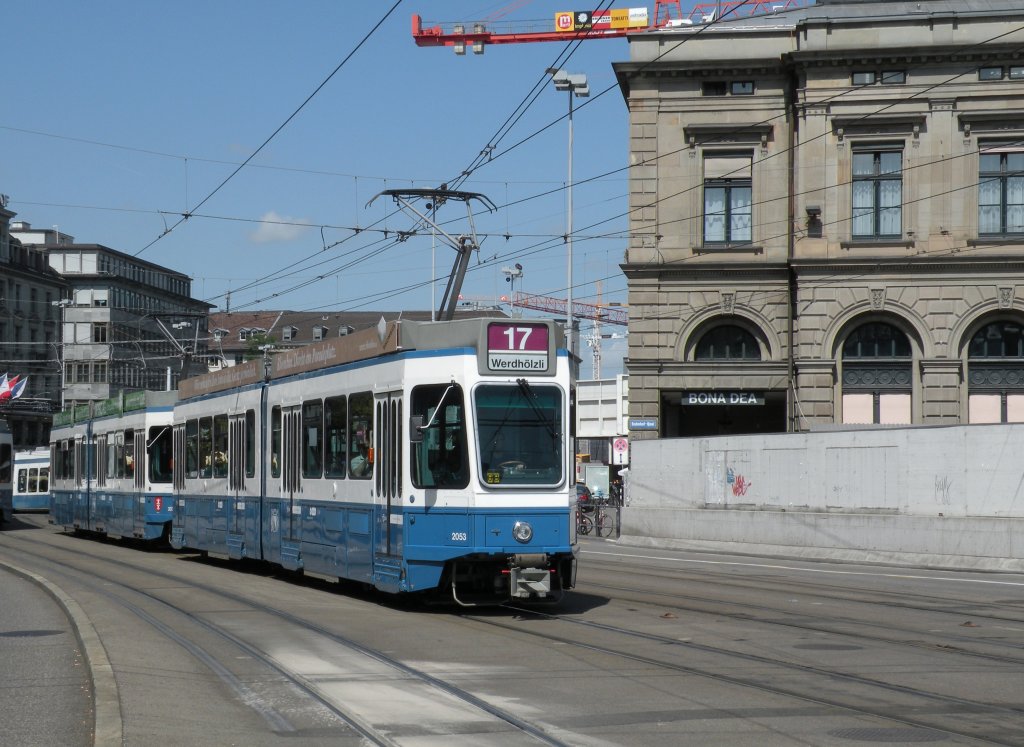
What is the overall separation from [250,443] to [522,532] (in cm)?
844

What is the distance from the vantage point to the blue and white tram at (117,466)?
99.3 ft

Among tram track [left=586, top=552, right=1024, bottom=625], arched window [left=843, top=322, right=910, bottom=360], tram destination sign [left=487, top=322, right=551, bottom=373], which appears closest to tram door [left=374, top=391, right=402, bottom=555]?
tram destination sign [left=487, top=322, right=551, bottom=373]

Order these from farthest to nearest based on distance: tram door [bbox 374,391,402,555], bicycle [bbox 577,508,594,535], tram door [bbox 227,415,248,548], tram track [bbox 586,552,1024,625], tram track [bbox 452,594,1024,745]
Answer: bicycle [bbox 577,508,594,535]
tram door [bbox 227,415,248,548]
tram track [bbox 586,552,1024,625]
tram door [bbox 374,391,402,555]
tram track [bbox 452,594,1024,745]


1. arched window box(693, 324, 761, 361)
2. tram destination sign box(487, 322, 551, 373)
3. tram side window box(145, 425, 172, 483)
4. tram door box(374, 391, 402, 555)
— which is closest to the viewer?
tram destination sign box(487, 322, 551, 373)

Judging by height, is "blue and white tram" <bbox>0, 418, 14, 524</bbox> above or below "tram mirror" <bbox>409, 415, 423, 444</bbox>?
below

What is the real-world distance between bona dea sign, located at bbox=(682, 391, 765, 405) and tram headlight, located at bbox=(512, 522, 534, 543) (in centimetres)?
2748

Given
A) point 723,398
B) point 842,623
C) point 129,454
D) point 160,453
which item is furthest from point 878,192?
point 842,623

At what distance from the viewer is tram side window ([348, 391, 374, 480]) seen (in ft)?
55.8

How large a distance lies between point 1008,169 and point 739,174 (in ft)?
24.8

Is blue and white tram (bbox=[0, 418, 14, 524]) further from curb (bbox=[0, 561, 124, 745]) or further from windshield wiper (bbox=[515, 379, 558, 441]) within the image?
windshield wiper (bbox=[515, 379, 558, 441])

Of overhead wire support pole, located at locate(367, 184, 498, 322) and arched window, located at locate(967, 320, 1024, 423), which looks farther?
arched window, located at locate(967, 320, 1024, 423)

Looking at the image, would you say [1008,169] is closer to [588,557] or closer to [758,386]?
[758,386]

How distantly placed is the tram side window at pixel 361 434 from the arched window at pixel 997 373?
88.6 ft

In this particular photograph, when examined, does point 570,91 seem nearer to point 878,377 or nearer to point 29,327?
point 878,377
